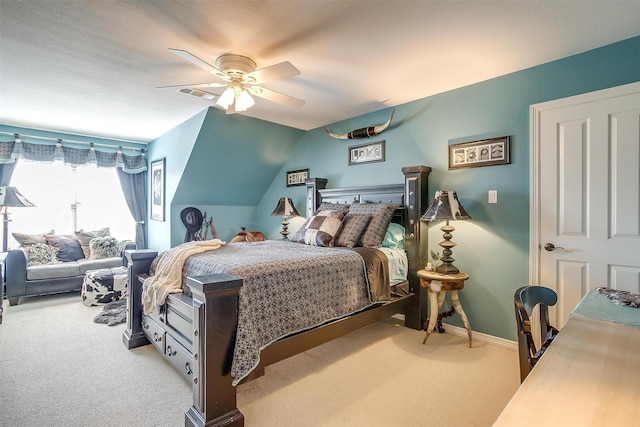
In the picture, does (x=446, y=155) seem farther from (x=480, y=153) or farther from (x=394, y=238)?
(x=394, y=238)

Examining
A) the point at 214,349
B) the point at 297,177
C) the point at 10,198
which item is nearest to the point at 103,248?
the point at 10,198

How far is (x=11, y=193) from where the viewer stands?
13.5 ft

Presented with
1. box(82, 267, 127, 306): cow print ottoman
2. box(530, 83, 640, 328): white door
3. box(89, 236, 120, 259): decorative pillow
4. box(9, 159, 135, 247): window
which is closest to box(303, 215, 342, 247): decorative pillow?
box(530, 83, 640, 328): white door

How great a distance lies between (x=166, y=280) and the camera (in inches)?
88.8

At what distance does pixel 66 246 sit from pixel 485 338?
5.70 meters

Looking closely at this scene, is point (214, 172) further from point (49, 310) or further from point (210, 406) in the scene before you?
point (210, 406)

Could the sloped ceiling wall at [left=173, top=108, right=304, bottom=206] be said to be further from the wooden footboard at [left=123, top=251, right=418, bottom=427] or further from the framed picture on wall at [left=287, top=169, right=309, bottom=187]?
the wooden footboard at [left=123, top=251, right=418, bottom=427]

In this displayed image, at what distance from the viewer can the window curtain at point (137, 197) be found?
5.52m

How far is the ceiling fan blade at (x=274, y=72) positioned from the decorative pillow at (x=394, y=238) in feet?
6.08

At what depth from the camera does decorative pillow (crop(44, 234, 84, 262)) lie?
4.49m

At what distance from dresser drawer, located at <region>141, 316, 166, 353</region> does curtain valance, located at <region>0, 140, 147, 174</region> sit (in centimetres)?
380

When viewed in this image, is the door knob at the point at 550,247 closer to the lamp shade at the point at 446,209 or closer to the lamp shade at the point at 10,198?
the lamp shade at the point at 446,209

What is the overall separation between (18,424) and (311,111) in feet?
12.1

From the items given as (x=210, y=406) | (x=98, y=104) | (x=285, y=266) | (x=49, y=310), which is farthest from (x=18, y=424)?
(x=98, y=104)
